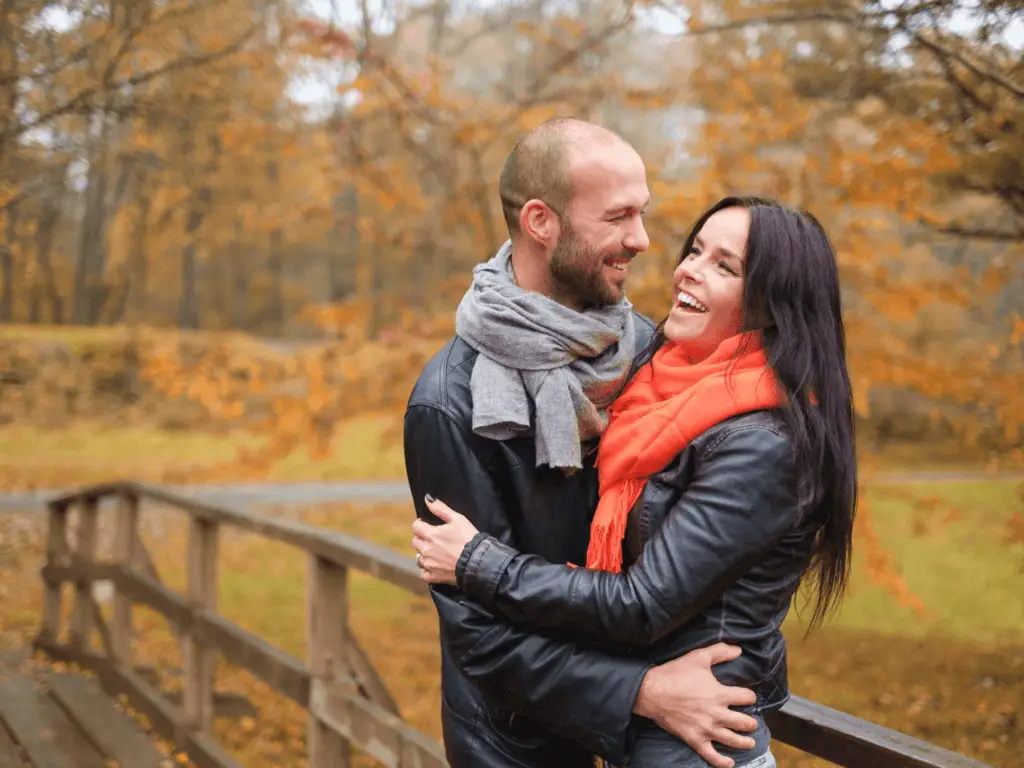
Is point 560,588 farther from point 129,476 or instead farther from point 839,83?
point 129,476

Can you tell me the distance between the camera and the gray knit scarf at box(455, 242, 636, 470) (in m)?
1.71

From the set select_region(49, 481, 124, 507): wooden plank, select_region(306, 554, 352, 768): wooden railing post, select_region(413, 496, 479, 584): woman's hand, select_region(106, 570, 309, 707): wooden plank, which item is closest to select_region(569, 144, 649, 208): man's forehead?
select_region(413, 496, 479, 584): woman's hand

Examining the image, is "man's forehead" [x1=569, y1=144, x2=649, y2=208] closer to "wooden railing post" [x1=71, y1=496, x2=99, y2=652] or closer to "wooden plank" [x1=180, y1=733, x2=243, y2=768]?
"wooden plank" [x1=180, y1=733, x2=243, y2=768]

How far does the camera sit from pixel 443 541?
67.7 inches

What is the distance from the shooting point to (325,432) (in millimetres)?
5895

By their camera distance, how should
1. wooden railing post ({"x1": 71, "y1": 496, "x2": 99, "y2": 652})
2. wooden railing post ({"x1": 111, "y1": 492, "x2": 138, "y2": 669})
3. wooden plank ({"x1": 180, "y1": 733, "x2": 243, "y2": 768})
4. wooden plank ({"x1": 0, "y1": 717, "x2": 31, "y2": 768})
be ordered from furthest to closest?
wooden railing post ({"x1": 71, "y1": 496, "x2": 99, "y2": 652}) < wooden railing post ({"x1": 111, "y1": 492, "x2": 138, "y2": 669}) < wooden plank ({"x1": 0, "y1": 717, "x2": 31, "y2": 768}) < wooden plank ({"x1": 180, "y1": 733, "x2": 243, "y2": 768})

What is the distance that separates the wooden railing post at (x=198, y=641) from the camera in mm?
4352

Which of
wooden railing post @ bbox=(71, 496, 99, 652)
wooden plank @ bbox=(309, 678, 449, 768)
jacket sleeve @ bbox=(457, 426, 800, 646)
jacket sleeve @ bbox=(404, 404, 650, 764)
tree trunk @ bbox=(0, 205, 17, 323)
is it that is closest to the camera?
jacket sleeve @ bbox=(457, 426, 800, 646)

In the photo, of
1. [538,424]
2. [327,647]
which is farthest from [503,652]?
[327,647]

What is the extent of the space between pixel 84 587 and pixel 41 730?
151 cm

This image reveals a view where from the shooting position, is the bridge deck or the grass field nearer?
the bridge deck

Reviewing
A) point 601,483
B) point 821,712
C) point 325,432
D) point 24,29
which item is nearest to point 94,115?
point 24,29

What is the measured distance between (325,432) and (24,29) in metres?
2.57

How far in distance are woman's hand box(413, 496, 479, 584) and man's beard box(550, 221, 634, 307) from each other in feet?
1.54
